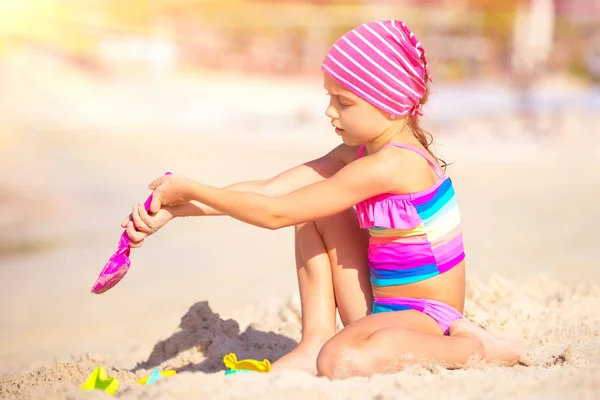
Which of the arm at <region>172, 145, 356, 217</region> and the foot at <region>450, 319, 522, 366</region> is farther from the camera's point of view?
the arm at <region>172, 145, 356, 217</region>

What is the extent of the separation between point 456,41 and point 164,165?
15.5 meters

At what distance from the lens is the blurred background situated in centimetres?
566

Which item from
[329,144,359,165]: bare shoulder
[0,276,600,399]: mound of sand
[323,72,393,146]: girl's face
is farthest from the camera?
[329,144,359,165]: bare shoulder

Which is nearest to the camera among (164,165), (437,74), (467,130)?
→ (164,165)

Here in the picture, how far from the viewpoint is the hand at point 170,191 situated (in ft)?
8.38

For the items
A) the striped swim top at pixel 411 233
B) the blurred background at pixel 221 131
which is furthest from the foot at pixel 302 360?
the blurred background at pixel 221 131

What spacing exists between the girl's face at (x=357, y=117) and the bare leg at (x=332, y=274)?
31 centimetres

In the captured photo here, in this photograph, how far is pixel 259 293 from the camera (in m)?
4.97

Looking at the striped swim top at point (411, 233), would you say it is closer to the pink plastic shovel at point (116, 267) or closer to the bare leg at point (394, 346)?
the bare leg at point (394, 346)

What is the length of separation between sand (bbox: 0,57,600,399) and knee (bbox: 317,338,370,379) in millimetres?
87

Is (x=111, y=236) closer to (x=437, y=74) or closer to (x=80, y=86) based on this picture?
(x=80, y=86)

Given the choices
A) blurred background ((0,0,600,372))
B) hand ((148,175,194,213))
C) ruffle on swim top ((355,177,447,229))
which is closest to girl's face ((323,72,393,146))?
ruffle on swim top ((355,177,447,229))

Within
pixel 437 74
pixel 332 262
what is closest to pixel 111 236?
pixel 332 262

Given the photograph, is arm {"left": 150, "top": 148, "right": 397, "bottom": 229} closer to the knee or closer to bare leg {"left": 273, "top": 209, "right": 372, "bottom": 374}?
bare leg {"left": 273, "top": 209, "right": 372, "bottom": 374}
